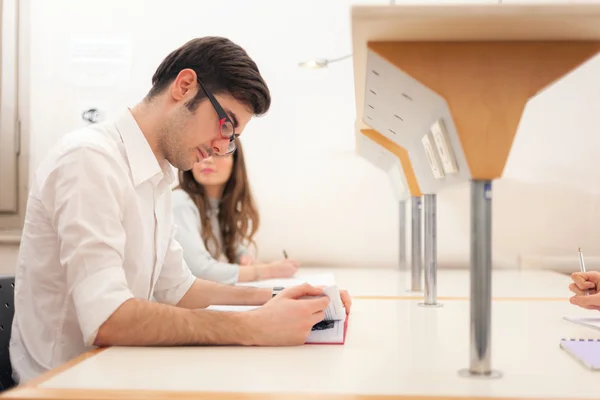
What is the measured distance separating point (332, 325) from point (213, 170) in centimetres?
151

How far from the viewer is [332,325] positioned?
1310 mm

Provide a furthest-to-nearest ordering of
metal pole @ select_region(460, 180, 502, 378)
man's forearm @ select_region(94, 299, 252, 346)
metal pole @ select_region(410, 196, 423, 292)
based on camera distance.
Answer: metal pole @ select_region(410, 196, 423, 292) < man's forearm @ select_region(94, 299, 252, 346) < metal pole @ select_region(460, 180, 502, 378)

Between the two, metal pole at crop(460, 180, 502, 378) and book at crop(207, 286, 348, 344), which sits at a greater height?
metal pole at crop(460, 180, 502, 378)

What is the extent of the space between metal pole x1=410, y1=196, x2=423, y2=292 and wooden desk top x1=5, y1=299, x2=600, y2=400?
76 centimetres

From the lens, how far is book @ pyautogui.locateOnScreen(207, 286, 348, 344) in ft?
3.88

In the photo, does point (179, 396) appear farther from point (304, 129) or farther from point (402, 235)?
point (304, 129)

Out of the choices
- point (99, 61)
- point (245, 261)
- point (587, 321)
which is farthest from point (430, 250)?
point (99, 61)

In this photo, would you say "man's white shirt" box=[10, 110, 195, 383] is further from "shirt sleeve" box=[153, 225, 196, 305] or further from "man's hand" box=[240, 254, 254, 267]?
"man's hand" box=[240, 254, 254, 267]

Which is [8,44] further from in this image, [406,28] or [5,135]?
[406,28]

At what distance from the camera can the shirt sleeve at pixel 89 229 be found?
3.60ft

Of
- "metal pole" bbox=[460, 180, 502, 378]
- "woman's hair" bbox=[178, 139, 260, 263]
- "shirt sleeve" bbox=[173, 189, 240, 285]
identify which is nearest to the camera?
"metal pole" bbox=[460, 180, 502, 378]

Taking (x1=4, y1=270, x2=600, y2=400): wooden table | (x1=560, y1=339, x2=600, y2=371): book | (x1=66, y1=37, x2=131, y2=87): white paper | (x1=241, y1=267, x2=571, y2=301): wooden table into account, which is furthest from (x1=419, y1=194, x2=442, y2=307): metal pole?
(x1=66, y1=37, x2=131, y2=87): white paper

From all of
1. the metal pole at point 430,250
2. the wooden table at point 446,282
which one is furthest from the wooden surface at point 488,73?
the wooden table at point 446,282

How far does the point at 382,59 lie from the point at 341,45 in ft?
7.59
